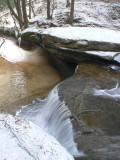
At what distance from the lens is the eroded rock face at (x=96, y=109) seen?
3.86 m

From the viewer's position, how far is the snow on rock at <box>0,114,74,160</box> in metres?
2.81

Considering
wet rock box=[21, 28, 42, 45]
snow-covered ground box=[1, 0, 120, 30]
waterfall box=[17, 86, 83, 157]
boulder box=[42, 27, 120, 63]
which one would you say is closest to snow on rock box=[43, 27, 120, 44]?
boulder box=[42, 27, 120, 63]

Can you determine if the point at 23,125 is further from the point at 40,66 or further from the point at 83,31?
the point at 40,66

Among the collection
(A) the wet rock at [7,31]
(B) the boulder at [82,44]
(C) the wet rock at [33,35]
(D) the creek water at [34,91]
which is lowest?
(A) the wet rock at [7,31]

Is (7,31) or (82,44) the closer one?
(82,44)

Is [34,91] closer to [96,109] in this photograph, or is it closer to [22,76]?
[22,76]

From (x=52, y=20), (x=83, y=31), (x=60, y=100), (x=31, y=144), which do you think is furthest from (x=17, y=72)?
(x=31, y=144)

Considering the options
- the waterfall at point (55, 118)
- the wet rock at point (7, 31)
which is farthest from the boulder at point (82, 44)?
the wet rock at point (7, 31)

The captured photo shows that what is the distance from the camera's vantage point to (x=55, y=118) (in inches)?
218

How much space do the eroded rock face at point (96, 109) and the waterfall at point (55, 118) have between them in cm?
17

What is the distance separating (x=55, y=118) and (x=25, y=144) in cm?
247

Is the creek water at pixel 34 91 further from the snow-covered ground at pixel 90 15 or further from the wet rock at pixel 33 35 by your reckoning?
the snow-covered ground at pixel 90 15

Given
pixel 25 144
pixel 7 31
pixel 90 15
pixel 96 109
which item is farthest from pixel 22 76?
pixel 7 31

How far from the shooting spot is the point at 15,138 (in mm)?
3193
